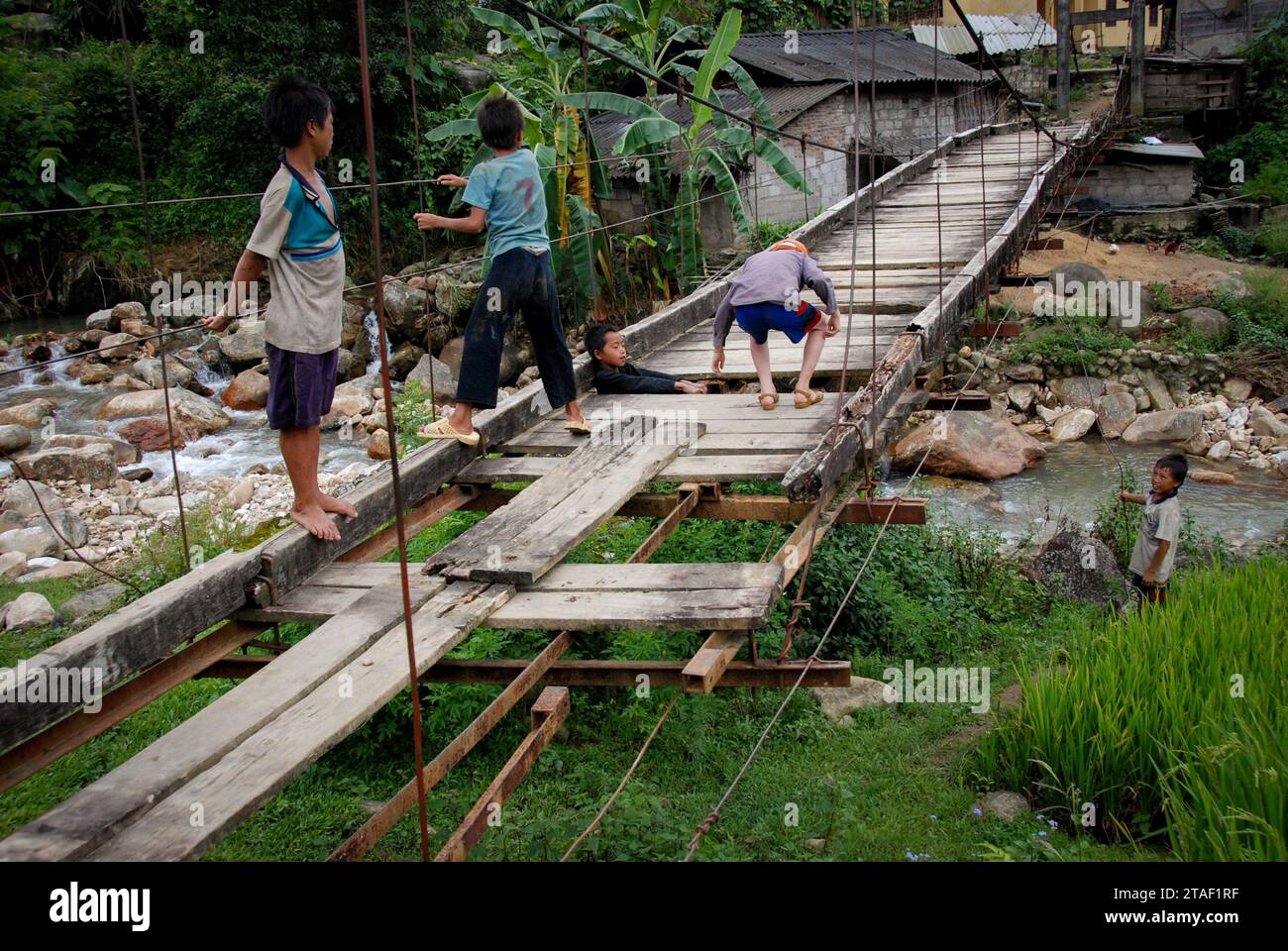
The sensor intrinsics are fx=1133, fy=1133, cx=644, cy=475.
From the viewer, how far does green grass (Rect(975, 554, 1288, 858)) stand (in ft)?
12.3

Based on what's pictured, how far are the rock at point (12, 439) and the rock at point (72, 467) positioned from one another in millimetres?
650

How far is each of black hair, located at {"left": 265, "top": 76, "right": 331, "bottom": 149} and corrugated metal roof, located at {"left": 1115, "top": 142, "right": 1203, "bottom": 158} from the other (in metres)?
14.4

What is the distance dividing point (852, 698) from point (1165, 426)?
6.57m

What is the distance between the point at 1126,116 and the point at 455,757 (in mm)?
15873

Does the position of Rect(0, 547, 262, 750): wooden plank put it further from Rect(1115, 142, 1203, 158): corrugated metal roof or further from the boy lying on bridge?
Rect(1115, 142, 1203, 158): corrugated metal roof

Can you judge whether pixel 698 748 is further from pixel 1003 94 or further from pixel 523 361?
pixel 1003 94

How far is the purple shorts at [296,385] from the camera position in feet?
9.71

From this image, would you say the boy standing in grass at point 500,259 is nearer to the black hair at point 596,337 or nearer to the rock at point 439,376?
the black hair at point 596,337

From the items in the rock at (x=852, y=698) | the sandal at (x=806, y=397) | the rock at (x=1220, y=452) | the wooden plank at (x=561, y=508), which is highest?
the sandal at (x=806, y=397)

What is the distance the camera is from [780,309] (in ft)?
14.8

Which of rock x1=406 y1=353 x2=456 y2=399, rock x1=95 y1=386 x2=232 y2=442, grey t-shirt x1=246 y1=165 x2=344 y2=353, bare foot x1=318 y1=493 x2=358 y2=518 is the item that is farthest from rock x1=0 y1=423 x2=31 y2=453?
grey t-shirt x1=246 y1=165 x2=344 y2=353

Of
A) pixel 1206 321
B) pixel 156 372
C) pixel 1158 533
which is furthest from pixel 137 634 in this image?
pixel 1206 321

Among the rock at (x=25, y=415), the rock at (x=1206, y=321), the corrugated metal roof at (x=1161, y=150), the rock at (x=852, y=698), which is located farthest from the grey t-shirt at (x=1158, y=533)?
the corrugated metal roof at (x=1161, y=150)

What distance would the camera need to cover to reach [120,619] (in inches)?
105
